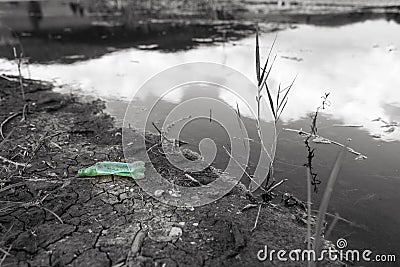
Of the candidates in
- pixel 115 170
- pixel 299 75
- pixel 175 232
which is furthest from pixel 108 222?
pixel 299 75

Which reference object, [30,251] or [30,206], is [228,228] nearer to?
[30,251]

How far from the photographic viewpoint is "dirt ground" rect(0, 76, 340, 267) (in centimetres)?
190

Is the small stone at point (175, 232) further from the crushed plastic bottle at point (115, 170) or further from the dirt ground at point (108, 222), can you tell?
the crushed plastic bottle at point (115, 170)

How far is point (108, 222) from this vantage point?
216 centimetres

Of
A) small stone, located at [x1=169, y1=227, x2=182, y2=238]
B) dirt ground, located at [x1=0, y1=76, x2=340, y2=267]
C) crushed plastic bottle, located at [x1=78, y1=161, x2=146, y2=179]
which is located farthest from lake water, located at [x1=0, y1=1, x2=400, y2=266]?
small stone, located at [x1=169, y1=227, x2=182, y2=238]

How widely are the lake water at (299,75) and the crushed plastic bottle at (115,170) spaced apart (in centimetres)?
70

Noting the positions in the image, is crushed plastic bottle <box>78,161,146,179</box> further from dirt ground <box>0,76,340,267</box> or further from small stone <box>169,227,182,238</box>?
small stone <box>169,227,182,238</box>

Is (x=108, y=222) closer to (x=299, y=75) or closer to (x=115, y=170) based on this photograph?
(x=115, y=170)

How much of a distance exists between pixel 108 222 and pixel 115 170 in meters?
0.55

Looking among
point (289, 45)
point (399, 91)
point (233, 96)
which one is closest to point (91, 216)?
point (233, 96)

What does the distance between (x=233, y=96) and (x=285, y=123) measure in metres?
0.91

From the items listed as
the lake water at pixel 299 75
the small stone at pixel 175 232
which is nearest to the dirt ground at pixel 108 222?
the small stone at pixel 175 232

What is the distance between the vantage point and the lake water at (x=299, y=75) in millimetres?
2555

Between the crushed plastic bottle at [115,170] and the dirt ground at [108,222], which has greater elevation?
the crushed plastic bottle at [115,170]
